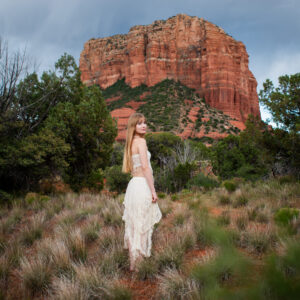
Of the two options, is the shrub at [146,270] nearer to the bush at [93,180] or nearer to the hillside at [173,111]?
the bush at [93,180]

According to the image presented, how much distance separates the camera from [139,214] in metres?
3.14

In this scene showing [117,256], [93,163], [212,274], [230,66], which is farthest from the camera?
[230,66]

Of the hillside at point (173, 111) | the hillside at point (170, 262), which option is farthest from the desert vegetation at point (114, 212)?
the hillside at point (173, 111)

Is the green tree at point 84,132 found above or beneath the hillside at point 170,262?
above

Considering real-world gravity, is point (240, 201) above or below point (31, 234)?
above

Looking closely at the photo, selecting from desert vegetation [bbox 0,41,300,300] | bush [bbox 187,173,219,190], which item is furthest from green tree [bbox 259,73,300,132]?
bush [bbox 187,173,219,190]

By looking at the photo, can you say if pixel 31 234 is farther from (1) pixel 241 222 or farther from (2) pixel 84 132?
(2) pixel 84 132

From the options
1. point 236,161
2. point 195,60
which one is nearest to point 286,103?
point 236,161

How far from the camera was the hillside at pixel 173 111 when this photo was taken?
46.5m

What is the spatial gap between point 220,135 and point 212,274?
48.0m

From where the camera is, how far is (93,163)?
1177 centimetres

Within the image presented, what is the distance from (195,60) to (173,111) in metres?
24.1

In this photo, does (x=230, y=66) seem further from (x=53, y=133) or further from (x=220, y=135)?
(x=53, y=133)

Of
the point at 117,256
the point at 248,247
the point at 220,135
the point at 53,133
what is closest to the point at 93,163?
the point at 53,133
